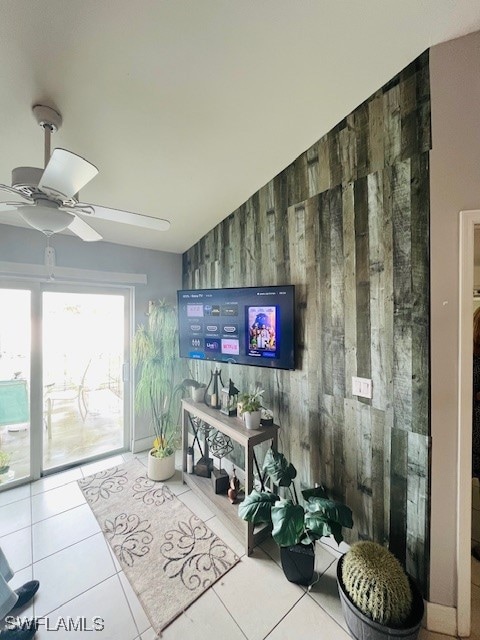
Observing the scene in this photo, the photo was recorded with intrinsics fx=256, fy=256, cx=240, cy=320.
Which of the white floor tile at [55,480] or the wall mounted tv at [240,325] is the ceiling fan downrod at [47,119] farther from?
the white floor tile at [55,480]

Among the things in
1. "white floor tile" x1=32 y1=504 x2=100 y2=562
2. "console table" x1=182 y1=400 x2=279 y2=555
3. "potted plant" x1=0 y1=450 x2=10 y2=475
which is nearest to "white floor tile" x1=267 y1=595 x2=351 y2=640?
"console table" x1=182 y1=400 x2=279 y2=555

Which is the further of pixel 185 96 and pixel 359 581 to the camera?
pixel 185 96

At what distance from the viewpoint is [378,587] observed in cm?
116

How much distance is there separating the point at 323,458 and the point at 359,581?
2.08ft

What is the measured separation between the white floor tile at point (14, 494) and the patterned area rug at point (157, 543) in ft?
1.47

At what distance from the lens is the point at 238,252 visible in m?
2.50

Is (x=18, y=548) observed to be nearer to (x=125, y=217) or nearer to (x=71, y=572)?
(x=71, y=572)

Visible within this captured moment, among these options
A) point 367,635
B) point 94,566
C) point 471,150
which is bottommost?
point 94,566

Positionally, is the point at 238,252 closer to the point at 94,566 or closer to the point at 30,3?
the point at 30,3

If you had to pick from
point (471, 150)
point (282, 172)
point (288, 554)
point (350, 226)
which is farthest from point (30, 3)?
point (288, 554)

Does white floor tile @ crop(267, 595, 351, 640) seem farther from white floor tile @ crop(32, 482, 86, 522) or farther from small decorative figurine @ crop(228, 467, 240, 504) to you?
white floor tile @ crop(32, 482, 86, 522)

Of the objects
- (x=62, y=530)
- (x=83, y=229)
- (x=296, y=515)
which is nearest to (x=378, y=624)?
(x=296, y=515)

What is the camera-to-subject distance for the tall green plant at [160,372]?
8.75 ft

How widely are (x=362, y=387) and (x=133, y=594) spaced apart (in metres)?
1.79
